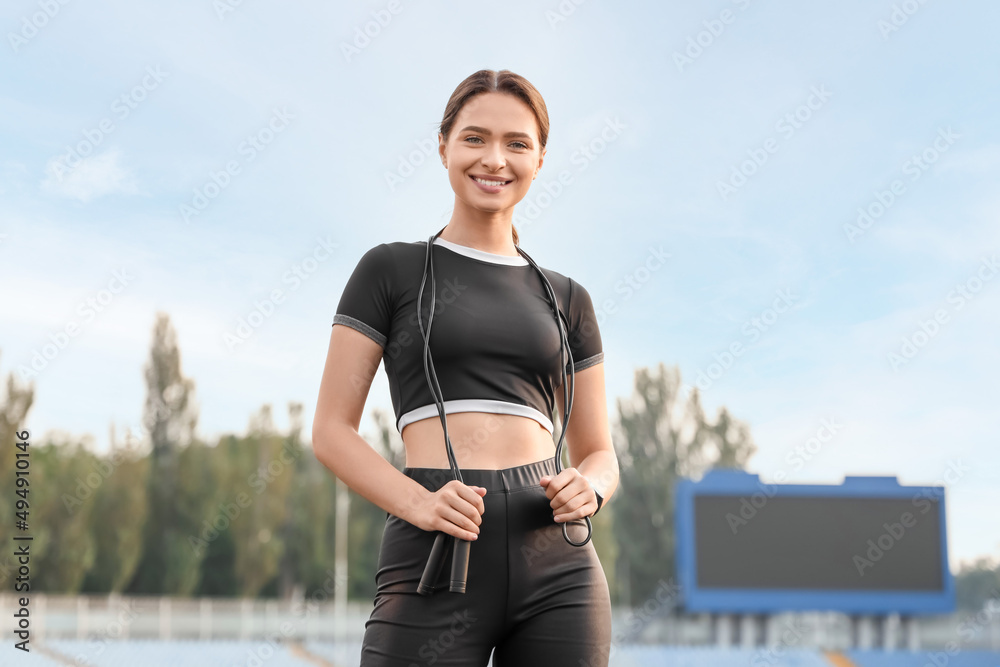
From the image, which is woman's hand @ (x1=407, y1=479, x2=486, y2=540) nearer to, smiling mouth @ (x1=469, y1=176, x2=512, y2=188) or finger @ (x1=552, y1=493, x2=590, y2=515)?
finger @ (x1=552, y1=493, x2=590, y2=515)

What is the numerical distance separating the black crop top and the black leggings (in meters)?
0.17

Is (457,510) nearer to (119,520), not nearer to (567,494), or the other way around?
(567,494)

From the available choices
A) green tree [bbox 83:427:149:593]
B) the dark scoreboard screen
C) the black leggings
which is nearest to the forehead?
the black leggings

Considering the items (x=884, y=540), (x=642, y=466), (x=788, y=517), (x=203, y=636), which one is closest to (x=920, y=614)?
(x=884, y=540)

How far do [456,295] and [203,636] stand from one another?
78.1 ft

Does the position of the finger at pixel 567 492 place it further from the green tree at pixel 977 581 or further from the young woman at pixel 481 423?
the green tree at pixel 977 581

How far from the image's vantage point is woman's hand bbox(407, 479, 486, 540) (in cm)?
181

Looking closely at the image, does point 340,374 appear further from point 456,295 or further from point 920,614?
point 920,614

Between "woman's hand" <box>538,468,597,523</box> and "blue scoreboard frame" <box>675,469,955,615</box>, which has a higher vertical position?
"woman's hand" <box>538,468,597,523</box>

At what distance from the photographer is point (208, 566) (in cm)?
2955

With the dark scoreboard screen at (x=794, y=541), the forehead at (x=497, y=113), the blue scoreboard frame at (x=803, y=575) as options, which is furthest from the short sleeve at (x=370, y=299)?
the dark scoreboard screen at (x=794, y=541)

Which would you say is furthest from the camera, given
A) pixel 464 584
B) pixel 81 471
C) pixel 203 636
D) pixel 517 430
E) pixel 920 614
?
pixel 81 471

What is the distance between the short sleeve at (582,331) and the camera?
233cm

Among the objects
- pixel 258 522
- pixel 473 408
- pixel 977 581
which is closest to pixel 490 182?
pixel 473 408
